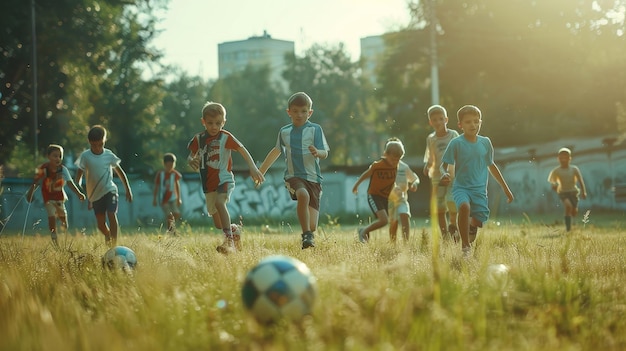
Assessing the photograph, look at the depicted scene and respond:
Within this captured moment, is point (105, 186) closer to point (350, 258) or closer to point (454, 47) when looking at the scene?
point (350, 258)

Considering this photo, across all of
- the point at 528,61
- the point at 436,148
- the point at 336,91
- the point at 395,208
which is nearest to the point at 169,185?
the point at 395,208

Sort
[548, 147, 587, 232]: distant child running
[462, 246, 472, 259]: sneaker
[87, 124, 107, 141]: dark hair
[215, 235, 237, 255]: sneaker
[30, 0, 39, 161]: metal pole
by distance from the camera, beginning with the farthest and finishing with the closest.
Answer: [30, 0, 39, 161]: metal pole < [548, 147, 587, 232]: distant child running < [87, 124, 107, 141]: dark hair < [215, 235, 237, 255]: sneaker < [462, 246, 472, 259]: sneaker

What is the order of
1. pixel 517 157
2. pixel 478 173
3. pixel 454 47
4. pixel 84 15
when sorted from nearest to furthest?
pixel 478 173, pixel 84 15, pixel 517 157, pixel 454 47

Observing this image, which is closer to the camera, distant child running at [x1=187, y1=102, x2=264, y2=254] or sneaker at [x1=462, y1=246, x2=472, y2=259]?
sneaker at [x1=462, y1=246, x2=472, y2=259]

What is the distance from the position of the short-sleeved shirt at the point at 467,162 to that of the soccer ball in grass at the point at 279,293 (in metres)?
4.67

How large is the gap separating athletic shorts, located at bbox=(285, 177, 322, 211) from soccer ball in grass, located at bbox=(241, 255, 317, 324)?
468 centimetres

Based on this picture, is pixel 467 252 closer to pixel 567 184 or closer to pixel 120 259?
pixel 120 259

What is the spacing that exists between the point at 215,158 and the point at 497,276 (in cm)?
442

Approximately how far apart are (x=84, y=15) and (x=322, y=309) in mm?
24762

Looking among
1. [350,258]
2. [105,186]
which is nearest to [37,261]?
[350,258]

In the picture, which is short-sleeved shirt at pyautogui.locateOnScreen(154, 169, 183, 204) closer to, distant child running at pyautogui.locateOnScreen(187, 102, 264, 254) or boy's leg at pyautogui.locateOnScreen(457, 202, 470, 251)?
distant child running at pyautogui.locateOnScreen(187, 102, 264, 254)

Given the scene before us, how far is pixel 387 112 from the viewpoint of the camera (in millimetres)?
41812

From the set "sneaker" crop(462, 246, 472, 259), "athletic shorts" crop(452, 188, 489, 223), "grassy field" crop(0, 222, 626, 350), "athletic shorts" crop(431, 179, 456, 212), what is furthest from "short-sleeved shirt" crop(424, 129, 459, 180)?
"grassy field" crop(0, 222, 626, 350)

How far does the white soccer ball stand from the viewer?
5062mm
